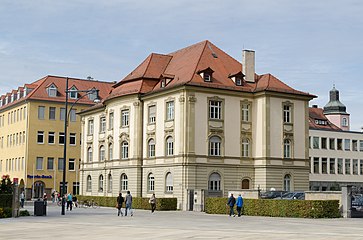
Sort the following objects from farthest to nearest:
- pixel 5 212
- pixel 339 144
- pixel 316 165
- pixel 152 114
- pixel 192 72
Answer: pixel 339 144, pixel 316 165, pixel 152 114, pixel 192 72, pixel 5 212

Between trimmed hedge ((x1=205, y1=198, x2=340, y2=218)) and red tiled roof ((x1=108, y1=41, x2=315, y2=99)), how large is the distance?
1659 centimetres

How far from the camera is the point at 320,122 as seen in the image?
10200 cm

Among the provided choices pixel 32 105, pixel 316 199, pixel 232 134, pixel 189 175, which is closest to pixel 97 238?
pixel 316 199

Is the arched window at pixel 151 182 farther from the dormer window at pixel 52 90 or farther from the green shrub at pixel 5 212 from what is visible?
the dormer window at pixel 52 90

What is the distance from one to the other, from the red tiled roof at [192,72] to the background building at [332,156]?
31784 mm

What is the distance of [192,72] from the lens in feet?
199

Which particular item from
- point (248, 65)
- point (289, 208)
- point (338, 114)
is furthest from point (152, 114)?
point (338, 114)

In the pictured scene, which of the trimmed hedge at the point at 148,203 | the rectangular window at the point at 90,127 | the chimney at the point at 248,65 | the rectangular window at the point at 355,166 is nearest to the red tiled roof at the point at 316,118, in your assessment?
the rectangular window at the point at 355,166

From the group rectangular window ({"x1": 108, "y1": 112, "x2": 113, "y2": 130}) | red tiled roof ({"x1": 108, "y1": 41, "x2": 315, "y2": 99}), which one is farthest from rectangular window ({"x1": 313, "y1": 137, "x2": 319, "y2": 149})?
rectangular window ({"x1": 108, "y1": 112, "x2": 113, "y2": 130})

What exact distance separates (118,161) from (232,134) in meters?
→ 13.8

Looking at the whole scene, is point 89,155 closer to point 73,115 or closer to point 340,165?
point 73,115

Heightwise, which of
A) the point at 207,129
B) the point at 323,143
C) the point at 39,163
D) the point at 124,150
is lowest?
the point at 39,163

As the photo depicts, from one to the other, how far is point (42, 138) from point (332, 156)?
4343cm

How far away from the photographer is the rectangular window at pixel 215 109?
59.8m
